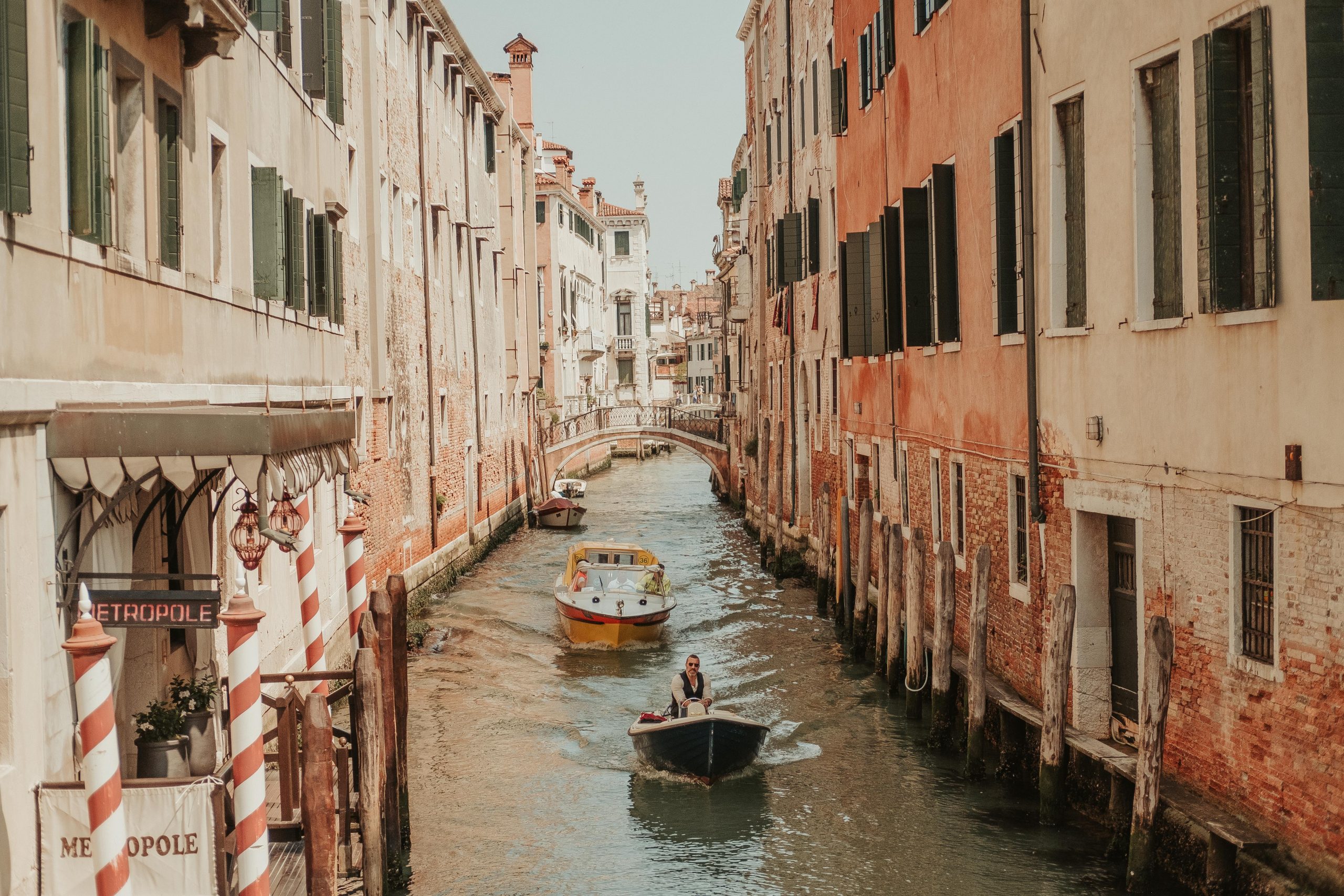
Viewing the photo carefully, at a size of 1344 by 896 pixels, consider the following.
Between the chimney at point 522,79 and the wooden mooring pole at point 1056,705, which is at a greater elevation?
the chimney at point 522,79

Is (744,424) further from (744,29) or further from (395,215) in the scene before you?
(395,215)

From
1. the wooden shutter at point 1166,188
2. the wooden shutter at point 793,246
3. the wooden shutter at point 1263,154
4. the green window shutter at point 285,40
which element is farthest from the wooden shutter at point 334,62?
the wooden shutter at point 793,246

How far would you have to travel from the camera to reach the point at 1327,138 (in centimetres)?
671

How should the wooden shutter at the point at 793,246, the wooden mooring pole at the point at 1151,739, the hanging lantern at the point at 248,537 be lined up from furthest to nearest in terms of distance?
the wooden shutter at the point at 793,246, the wooden mooring pole at the point at 1151,739, the hanging lantern at the point at 248,537

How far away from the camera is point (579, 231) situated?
56500 mm

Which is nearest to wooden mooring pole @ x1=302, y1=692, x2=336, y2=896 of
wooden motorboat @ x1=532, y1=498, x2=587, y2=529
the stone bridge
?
wooden motorboat @ x1=532, y1=498, x2=587, y2=529

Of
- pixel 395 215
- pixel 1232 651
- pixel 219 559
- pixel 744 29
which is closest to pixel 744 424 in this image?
pixel 744 29

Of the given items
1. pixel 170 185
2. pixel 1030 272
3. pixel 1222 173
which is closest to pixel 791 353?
pixel 1030 272

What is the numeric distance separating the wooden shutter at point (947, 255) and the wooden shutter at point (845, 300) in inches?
151

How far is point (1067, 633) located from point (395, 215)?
1425 cm

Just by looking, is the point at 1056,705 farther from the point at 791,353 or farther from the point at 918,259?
the point at 791,353

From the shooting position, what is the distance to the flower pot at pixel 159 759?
7379 mm

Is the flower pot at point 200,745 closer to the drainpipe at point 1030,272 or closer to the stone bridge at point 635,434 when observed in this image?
the drainpipe at point 1030,272

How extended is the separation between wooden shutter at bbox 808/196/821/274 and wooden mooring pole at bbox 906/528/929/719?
10.8 meters
